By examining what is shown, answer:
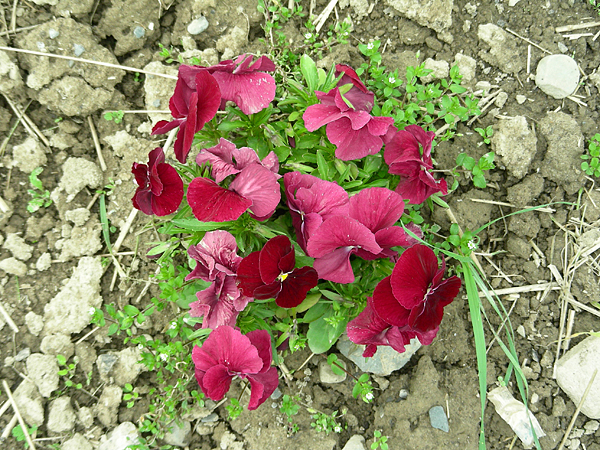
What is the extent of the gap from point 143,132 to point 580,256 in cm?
284

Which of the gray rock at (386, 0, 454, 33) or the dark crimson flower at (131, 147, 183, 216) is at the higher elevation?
the gray rock at (386, 0, 454, 33)

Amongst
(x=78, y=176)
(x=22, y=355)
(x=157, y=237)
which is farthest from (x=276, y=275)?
(x=22, y=355)

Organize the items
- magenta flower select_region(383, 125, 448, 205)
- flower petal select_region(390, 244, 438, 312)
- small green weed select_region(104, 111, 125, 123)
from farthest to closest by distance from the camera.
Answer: small green weed select_region(104, 111, 125, 123) → magenta flower select_region(383, 125, 448, 205) → flower petal select_region(390, 244, 438, 312)

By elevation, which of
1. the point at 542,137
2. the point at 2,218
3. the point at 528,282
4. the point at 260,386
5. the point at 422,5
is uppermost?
the point at 422,5

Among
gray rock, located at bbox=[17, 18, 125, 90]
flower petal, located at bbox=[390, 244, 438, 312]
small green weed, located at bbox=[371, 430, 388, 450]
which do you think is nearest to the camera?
flower petal, located at bbox=[390, 244, 438, 312]

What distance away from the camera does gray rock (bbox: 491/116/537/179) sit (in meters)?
2.86

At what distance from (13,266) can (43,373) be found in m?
0.65

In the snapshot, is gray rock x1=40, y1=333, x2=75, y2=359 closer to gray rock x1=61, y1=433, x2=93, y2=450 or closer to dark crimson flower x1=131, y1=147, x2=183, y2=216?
gray rock x1=61, y1=433, x2=93, y2=450

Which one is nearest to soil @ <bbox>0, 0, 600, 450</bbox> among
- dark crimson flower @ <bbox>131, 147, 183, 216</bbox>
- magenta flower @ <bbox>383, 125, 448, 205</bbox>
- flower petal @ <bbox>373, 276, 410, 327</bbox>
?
magenta flower @ <bbox>383, 125, 448, 205</bbox>

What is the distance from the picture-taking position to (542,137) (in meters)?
2.94

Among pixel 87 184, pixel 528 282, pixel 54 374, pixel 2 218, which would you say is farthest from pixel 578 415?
pixel 2 218

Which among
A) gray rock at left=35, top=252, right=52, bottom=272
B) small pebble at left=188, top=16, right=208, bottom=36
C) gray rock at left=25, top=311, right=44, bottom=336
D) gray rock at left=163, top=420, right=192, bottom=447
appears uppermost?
small pebble at left=188, top=16, right=208, bottom=36

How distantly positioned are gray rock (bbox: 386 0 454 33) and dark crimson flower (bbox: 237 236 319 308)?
6.36ft

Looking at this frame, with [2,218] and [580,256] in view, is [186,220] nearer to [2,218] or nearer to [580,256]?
[2,218]
